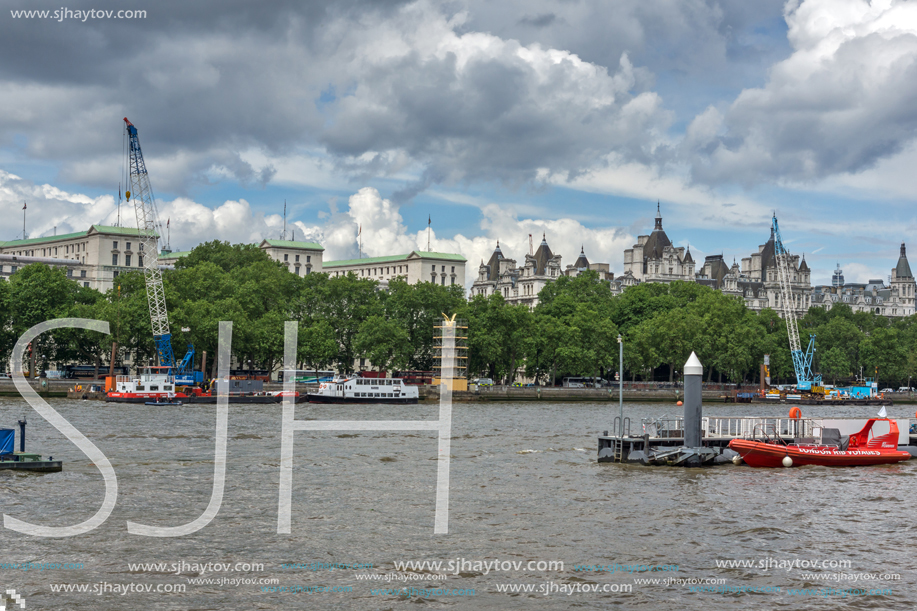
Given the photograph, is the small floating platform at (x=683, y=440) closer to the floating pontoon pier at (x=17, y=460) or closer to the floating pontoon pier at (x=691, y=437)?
the floating pontoon pier at (x=691, y=437)

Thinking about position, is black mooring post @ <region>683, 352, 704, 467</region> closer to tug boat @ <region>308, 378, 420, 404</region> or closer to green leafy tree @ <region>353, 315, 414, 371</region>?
tug boat @ <region>308, 378, 420, 404</region>

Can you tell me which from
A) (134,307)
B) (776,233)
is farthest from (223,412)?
(776,233)

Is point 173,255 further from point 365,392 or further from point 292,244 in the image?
point 365,392

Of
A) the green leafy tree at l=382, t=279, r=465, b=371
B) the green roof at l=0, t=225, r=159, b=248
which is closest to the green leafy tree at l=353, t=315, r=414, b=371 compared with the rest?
the green leafy tree at l=382, t=279, r=465, b=371

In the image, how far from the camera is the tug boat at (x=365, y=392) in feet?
294

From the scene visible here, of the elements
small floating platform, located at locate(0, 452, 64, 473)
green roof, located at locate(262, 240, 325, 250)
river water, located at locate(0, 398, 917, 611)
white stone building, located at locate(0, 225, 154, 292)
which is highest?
green roof, located at locate(262, 240, 325, 250)

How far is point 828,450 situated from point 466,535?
22.3m

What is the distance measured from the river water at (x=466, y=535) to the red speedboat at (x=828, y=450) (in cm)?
62

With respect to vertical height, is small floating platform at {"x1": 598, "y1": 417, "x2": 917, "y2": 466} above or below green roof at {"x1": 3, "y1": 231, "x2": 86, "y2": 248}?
below

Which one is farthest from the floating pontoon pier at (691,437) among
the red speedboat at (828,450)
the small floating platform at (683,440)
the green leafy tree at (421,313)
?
the green leafy tree at (421,313)

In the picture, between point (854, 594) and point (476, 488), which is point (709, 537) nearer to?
point (854, 594)

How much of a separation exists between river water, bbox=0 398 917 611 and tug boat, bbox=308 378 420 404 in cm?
4587

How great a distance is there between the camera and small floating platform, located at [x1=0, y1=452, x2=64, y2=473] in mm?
31141

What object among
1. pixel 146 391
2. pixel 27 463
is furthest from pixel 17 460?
pixel 146 391
